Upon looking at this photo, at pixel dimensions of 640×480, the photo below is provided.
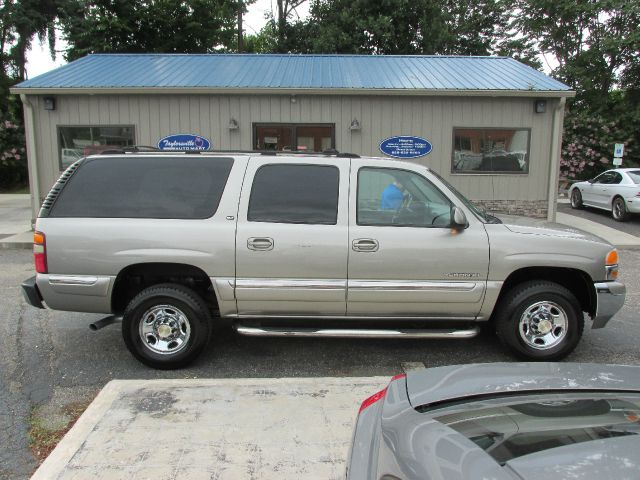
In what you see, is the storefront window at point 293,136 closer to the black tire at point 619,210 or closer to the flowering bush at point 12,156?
the black tire at point 619,210

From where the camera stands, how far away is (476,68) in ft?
44.0

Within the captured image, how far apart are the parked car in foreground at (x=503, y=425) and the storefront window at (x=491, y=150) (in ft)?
33.0

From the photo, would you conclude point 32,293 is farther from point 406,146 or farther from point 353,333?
point 406,146

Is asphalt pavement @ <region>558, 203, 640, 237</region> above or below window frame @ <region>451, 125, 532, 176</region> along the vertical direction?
below

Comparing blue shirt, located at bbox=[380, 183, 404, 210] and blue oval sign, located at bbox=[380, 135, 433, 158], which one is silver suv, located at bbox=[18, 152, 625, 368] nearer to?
blue shirt, located at bbox=[380, 183, 404, 210]

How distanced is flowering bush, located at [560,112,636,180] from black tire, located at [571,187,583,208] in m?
5.42

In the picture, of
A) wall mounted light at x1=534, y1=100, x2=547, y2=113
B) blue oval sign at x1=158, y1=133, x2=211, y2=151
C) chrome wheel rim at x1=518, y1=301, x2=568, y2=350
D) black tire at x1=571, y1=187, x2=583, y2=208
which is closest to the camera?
chrome wheel rim at x1=518, y1=301, x2=568, y2=350

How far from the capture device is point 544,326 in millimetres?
4445

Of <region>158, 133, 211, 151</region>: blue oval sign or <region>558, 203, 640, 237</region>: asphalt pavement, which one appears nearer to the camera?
<region>158, 133, 211, 151</region>: blue oval sign

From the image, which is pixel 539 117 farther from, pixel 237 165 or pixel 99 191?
pixel 99 191

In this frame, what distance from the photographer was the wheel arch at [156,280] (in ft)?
14.3

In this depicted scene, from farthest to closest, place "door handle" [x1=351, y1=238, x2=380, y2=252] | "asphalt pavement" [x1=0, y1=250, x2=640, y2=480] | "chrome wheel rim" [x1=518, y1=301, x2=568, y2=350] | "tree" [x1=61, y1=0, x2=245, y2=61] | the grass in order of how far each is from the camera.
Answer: "tree" [x1=61, y1=0, x2=245, y2=61] < "chrome wheel rim" [x1=518, y1=301, x2=568, y2=350] < "door handle" [x1=351, y1=238, x2=380, y2=252] < "asphalt pavement" [x1=0, y1=250, x2=640, y2=480] < the grass

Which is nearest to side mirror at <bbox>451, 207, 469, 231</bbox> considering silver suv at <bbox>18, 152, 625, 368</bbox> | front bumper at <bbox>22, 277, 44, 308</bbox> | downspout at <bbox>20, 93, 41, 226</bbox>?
silver suv at <bbox>18, 152, 625, 368</bbox>

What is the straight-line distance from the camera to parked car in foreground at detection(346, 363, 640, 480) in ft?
4.86
